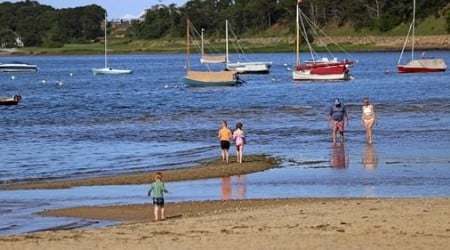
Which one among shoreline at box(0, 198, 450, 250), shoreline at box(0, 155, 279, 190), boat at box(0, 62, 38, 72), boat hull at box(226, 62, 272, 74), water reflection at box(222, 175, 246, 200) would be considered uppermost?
shoreline at box(0, 198, 450, 250)

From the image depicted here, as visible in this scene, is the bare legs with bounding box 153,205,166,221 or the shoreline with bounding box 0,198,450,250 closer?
the shoreline with bounding box 0,198,450,250

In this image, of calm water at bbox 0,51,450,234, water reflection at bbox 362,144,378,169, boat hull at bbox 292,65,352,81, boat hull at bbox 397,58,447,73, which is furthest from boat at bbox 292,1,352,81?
water reflection at bbox 362,144,378,169

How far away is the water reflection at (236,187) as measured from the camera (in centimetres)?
2544

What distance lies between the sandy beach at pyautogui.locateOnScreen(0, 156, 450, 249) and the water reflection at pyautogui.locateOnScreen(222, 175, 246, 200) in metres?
1.83

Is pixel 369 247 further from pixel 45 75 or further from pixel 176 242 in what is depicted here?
pixel 45 75

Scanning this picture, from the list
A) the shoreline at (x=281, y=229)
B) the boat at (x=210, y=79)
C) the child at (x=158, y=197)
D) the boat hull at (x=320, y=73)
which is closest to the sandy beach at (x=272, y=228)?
the shoreline at (x=281, y=229)

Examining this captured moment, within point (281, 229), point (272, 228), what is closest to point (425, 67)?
point (272, 228)

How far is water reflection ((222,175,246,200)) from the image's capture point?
83.5 ft

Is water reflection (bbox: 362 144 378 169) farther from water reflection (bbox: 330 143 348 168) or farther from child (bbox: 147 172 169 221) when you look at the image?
child (bbox: 147 172 169 221)

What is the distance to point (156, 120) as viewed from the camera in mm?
57688

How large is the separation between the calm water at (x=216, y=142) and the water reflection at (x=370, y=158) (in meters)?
0.03

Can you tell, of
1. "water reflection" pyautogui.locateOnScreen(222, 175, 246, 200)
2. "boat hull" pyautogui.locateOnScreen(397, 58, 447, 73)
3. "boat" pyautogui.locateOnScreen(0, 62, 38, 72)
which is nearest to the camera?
"water reflection" pyautogui.locateOnScreen(222, 175, 246, 200)

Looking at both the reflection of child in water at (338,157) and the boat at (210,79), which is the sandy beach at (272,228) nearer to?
the reflection of child in water at (338,157)

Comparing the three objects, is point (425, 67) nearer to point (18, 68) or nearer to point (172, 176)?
point (18, 68)
